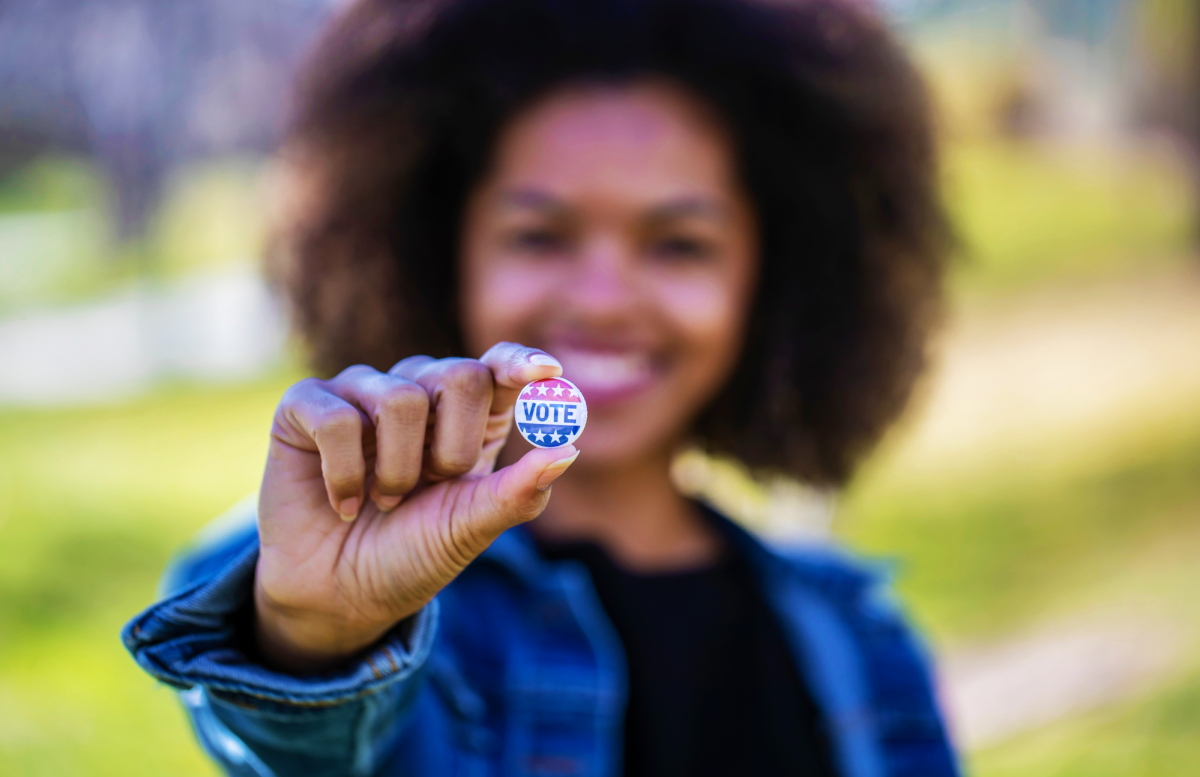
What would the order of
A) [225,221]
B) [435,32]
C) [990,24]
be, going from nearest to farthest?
[435,32], [990,24], [225,221]

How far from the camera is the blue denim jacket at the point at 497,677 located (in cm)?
113

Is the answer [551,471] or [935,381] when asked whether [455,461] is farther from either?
[935,381]

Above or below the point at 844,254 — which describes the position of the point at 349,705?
below

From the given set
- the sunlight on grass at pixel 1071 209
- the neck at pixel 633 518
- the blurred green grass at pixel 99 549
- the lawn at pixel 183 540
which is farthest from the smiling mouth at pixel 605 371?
the sunlight on grass at pixel 1071 209

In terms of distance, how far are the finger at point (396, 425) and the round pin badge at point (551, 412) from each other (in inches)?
10.0

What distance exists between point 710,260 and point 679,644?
2.96ft

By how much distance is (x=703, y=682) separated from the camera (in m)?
2.04

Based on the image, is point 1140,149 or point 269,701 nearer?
point 269,701

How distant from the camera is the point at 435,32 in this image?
229 centimetres

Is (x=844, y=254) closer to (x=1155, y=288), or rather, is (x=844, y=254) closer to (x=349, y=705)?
(x=349, y=705)

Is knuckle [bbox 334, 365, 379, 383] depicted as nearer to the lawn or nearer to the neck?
the neck

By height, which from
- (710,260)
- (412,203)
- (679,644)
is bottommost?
(679,644)

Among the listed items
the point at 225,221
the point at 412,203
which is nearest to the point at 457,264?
the point at 412,203

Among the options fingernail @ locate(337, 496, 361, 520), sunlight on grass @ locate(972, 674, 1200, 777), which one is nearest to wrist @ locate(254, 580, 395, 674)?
fingernail @ locate(337, 496, 361, 520)
